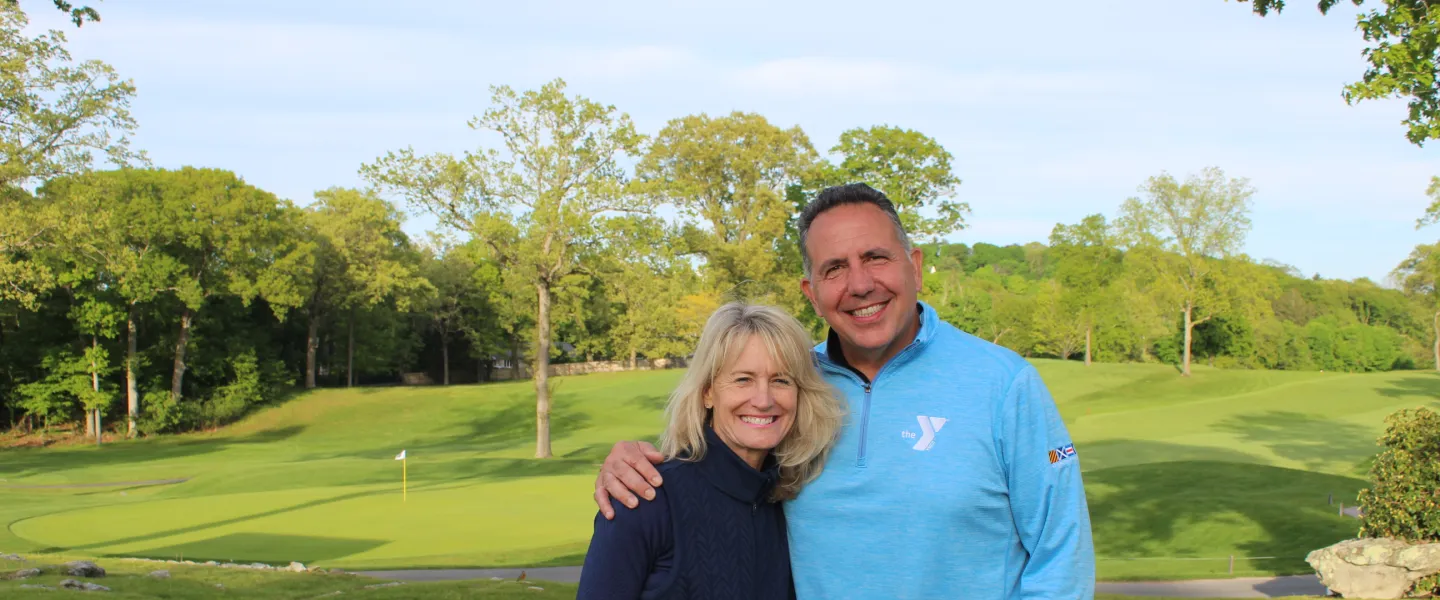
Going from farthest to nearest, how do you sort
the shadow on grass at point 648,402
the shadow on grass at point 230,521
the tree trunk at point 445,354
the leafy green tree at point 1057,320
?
the tree trunk at point 445,354 → the leafy green tree at point 1057,320 → the shadow on grass at point 648,402 → the shadow on grass at point 230,521

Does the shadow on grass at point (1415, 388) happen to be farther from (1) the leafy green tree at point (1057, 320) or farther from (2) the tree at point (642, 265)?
(2) the tree at point (642, 265)

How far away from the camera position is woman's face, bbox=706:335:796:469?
2934 mm

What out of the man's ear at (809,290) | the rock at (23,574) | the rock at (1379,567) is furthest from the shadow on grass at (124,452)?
the man's ear at (809,290)

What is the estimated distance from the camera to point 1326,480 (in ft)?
68.4

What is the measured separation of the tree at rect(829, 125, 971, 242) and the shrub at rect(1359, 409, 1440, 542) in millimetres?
34323

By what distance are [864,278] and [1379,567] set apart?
11.2 meters

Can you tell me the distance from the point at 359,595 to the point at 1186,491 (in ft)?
53.7

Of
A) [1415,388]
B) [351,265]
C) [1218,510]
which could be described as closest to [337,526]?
[1218,510]

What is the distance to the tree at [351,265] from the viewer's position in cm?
5291

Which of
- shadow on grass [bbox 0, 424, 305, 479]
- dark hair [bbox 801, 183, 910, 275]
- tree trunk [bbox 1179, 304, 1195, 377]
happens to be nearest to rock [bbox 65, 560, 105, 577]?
dark hair [bbox 801, 183, 910, 275]

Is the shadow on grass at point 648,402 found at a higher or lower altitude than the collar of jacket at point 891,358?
lower

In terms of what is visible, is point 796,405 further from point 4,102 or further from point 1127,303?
point 1127,303

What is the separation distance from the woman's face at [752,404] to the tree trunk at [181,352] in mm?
47800

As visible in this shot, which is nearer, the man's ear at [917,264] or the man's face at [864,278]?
the man's face at [864,278]
